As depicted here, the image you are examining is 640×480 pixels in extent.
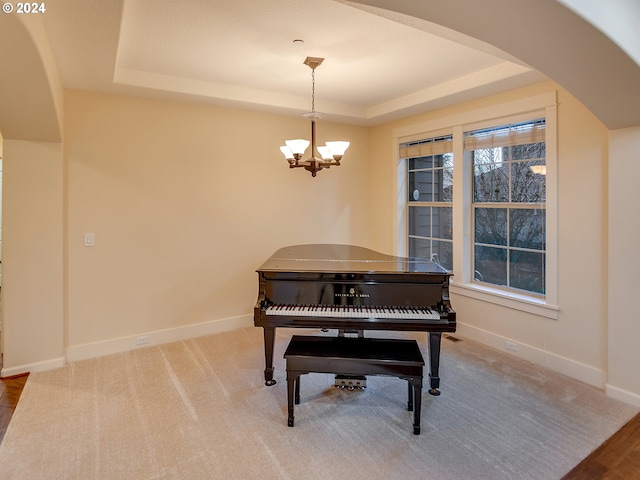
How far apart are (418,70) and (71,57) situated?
267 cm

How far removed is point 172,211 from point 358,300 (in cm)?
223

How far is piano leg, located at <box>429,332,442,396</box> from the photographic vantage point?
8.87 ft

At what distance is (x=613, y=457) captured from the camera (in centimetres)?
212

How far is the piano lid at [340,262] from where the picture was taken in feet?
9.10

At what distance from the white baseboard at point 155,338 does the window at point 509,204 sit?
2.69 metres

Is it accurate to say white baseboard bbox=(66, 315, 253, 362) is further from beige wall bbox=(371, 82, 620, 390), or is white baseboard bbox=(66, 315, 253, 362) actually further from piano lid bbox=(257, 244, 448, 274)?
beige wall bbox=(371, 82, 620, 390)

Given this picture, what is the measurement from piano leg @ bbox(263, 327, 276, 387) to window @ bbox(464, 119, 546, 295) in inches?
93.0

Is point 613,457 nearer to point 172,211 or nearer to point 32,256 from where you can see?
point 172,211

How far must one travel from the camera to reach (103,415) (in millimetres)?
2537

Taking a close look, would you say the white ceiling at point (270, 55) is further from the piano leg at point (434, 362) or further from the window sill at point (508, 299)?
the piano leg at point (434, 362)

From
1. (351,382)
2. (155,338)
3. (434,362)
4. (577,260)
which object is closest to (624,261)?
(577,260)

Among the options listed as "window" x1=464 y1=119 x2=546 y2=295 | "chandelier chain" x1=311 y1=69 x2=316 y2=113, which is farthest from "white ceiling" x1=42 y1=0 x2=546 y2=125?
"window" x1=464 y1=119 x2=546 y2=295

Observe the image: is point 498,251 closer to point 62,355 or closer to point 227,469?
point 227,469

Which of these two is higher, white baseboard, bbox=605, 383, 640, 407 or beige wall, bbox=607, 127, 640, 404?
beige wall, bbox=607, 127, 640, 404
